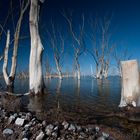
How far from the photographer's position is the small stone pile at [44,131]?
4805mm

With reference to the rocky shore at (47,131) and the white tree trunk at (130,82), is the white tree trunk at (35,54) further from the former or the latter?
the rocky shore at (47,131)

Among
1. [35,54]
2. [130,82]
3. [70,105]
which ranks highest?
[35,54]

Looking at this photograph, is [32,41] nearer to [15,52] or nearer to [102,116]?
[15,52]

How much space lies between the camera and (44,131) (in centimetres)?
505

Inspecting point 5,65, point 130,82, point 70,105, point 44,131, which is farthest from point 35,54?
point 44,131

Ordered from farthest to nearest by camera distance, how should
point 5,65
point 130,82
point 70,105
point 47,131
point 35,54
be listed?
point 5,65, point 35,54, point 70,105, point 130,82, point 47,131

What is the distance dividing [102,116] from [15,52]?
15.4 metres

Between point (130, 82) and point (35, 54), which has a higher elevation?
point (35, 54)

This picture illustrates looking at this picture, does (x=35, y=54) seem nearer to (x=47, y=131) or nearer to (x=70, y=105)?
(x=70, y=105)

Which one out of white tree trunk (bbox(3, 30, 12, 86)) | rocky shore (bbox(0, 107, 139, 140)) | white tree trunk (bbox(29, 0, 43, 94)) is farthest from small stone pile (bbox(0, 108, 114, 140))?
white tree trunk (bbox(3, 30, 12, 86))

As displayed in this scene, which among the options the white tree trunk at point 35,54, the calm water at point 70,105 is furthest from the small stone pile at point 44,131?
the white tree trunk at point 35,54

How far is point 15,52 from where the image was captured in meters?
21.4

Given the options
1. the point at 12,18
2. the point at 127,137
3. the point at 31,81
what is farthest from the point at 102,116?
the point at 12,18

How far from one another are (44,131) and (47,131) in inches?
3.6
